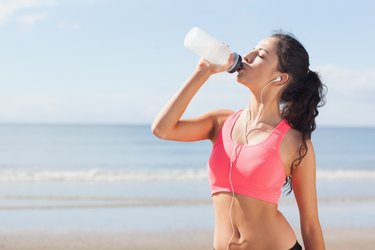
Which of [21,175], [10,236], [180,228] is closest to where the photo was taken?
[10,236]

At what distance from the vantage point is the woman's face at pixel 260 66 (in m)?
2.73

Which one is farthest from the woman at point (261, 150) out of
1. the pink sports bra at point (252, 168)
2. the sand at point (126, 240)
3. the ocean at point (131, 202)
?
the ocean at point (131, 202)

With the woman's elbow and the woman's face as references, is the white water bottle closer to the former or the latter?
the woman's face

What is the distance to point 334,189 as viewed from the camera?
14148 mm

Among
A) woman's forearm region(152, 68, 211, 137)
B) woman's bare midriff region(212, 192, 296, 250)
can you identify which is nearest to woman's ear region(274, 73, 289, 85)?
woman's forearm region(152, 68, 211, 137)

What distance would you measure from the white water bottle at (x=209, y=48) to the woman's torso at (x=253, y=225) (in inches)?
15.8

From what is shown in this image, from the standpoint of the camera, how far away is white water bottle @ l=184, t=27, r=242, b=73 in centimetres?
265

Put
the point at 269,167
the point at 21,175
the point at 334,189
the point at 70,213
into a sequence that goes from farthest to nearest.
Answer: the point at 21,175 → the point at 334,189 → the point at 70,213 → the point at 269,167

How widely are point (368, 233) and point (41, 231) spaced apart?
4.53 m

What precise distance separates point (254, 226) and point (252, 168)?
267 millimetres

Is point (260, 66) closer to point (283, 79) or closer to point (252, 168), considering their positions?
point (283, 79)

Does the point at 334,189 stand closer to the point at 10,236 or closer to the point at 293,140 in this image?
the point at 10,236

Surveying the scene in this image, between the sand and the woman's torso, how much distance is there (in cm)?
493

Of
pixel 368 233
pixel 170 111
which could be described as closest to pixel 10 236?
pixel 368 233
